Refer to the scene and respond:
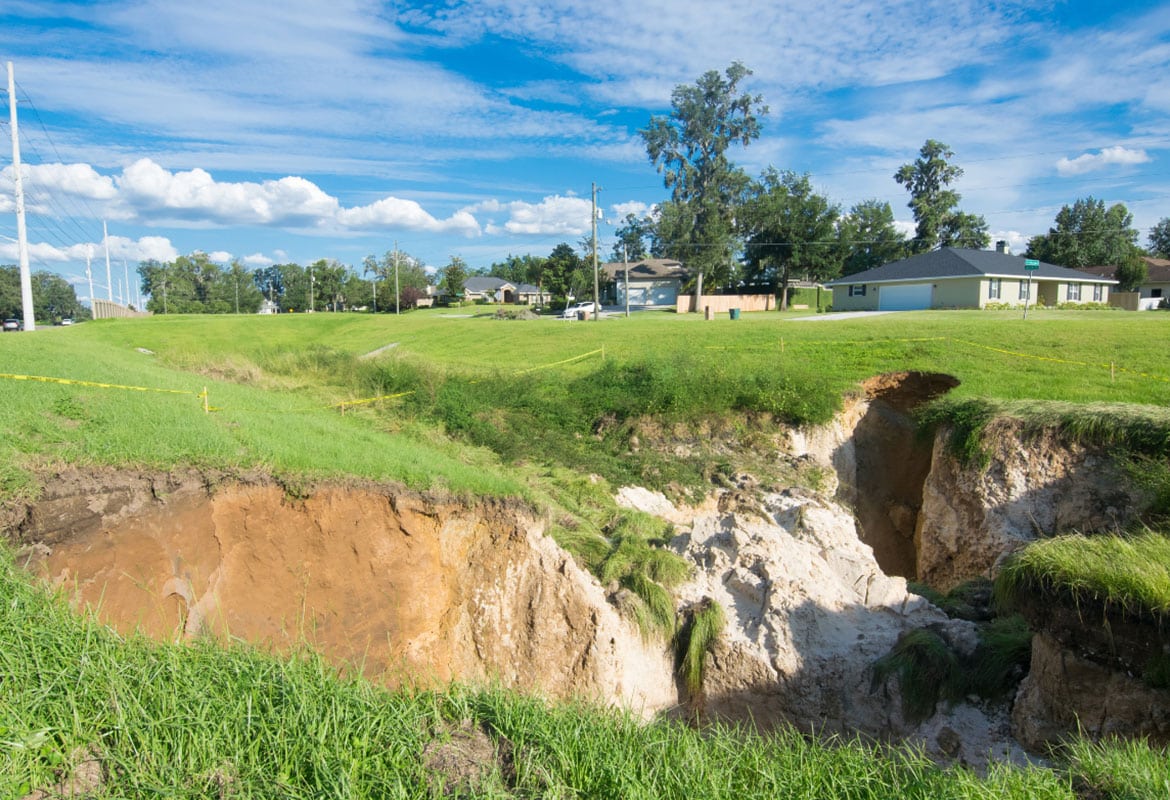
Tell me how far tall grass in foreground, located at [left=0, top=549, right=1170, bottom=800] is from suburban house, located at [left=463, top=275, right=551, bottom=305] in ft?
260

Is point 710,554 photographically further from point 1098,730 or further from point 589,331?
point 589,331

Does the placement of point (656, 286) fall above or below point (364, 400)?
above

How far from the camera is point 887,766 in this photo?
4.30 meters

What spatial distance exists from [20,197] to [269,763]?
1256 inches

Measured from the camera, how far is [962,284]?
139ft

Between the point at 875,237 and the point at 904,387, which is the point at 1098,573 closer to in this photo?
the point at 904,387

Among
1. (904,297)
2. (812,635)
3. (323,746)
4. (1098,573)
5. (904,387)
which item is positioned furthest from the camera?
(904,297)

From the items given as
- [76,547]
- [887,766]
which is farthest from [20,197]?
[887,766]

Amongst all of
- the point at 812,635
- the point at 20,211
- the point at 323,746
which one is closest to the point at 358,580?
the point at 323,746

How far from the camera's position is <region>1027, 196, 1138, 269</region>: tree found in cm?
6525

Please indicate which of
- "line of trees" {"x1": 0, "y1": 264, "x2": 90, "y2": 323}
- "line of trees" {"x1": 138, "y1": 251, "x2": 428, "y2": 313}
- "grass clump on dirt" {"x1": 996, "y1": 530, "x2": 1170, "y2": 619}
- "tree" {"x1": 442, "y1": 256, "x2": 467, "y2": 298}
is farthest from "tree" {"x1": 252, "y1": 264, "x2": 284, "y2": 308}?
"grass clump on dirt" {"x1": 996, "y1": 530, "x2": 1170, "y2": 619}

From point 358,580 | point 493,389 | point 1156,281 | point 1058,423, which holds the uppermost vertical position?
point 1156,281

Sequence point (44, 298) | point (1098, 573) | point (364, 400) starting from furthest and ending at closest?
1. point (44, 298)
2. point (364, 400)
3. point (1098, 573)

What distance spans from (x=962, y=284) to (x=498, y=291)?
61596mm
